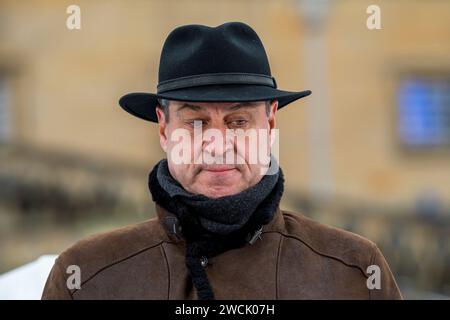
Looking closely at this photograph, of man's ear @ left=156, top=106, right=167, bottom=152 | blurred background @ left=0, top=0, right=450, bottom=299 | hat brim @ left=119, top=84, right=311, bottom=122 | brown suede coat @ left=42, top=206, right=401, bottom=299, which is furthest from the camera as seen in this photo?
blurred background @ left=0, top=0, right=450, bottom=299

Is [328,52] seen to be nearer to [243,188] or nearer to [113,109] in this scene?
[113,109]

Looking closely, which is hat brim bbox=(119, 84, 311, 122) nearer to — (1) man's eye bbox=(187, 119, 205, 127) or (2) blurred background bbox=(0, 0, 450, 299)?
(1) man's eye bbox=(187, 119, 205, 127)

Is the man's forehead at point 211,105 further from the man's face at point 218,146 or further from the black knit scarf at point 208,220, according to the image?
the black knit scarf at point 208,220

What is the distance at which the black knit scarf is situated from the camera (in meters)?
2.47

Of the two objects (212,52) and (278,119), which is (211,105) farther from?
(278,119)

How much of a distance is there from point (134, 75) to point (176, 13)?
1.28m

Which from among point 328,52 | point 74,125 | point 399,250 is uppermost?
point 328,52

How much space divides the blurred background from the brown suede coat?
33.6 feet

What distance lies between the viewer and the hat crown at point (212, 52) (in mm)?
2521

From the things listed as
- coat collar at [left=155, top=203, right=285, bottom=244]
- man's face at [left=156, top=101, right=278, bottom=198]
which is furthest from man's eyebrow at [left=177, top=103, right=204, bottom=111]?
coat collar at [left=155, top=203, right=285, bottom=244]

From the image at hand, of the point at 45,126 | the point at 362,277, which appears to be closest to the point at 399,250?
the point at 45,126

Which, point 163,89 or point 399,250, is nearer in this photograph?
point 163,89
